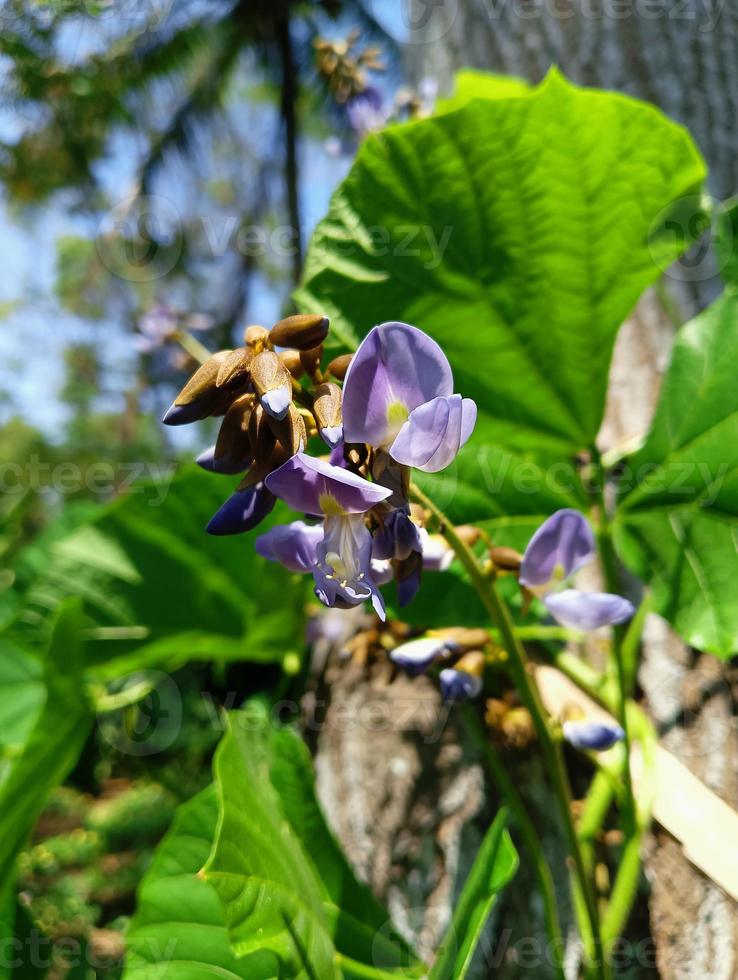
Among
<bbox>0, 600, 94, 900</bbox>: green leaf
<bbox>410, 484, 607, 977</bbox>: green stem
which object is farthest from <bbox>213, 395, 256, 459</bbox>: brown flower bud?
<bbox>0, 600, 94, 900</bbox>: green leaf

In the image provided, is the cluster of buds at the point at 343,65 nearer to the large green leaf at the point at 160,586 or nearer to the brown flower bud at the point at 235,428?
the large green leaf at the point at 160,586

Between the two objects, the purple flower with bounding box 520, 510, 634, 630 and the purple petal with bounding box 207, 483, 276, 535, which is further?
the purple flower with bounding box 520, 510, 634, 630

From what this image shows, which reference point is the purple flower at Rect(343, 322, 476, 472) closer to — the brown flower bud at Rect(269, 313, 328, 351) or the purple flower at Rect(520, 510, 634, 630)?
the brown flower bud at Rect(269, 313, 328, 351)

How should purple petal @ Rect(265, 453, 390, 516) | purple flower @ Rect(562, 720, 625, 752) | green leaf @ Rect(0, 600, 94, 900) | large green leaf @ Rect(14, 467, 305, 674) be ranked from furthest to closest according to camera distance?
1. large green leaf @ Rect(14, 467, 305, 674)
2. green leaf @ Rect(0, 600, 94, 900)
3. purple flower @ Rect(562, 720, 625, 752)
4. purple petal @ Rect(265, 453, 390, 516)

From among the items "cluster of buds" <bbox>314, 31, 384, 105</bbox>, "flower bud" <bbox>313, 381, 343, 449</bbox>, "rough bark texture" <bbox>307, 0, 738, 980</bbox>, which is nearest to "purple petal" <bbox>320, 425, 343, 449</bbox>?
"flower bud" <bbox>313, 381, 343, 449</bbox>

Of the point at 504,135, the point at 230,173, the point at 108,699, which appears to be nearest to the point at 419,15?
the point at 504,135

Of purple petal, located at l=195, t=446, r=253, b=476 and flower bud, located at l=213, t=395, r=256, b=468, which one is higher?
flower bud, located at l=213, t=395, r=256, b=468

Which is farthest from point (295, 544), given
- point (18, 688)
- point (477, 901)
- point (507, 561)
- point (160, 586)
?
point (18, 688)

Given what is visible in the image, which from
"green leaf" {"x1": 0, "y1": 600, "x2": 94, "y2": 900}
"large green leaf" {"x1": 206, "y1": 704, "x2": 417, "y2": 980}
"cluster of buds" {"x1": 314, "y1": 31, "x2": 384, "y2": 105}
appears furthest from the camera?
"cluster of buds" {"x1": 314, "y1": 31, "x2": 384, "y2": 105}

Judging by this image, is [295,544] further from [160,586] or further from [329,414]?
[160,586]
